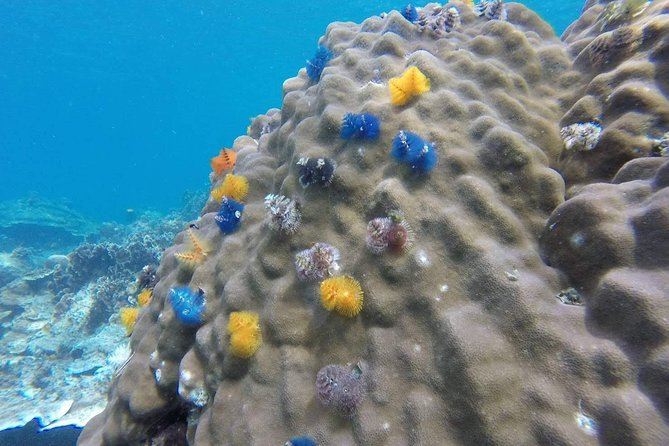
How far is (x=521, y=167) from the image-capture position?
134 inches

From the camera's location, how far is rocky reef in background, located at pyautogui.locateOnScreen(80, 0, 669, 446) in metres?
2.45

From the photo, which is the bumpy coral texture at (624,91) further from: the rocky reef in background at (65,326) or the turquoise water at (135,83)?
the turquoise water at (135,83)

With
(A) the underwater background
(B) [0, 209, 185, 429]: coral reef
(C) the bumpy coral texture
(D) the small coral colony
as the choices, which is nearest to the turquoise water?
(A) the underwater background

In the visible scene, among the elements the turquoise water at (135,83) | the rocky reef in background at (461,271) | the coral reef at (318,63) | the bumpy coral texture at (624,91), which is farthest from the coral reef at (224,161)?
the turquoise water at (135,83)

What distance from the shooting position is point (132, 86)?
3804 inches

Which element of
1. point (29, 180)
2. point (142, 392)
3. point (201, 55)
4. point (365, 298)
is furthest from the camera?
point (29, 180)

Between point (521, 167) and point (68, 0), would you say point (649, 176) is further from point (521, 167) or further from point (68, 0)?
point (68, 0)

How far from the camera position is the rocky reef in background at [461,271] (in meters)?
2.45

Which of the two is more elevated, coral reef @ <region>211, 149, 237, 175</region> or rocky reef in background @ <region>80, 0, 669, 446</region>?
coral reef @ <region>211, 149, 237, 175</region>

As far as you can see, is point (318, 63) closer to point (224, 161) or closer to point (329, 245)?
point (224, 161)

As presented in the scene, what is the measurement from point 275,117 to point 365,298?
458 centimetres

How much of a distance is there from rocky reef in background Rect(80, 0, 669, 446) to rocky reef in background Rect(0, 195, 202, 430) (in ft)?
12.6

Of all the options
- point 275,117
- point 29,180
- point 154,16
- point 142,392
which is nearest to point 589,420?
point 142,392

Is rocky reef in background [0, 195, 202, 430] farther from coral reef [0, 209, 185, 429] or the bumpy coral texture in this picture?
the bumpy coral texture
